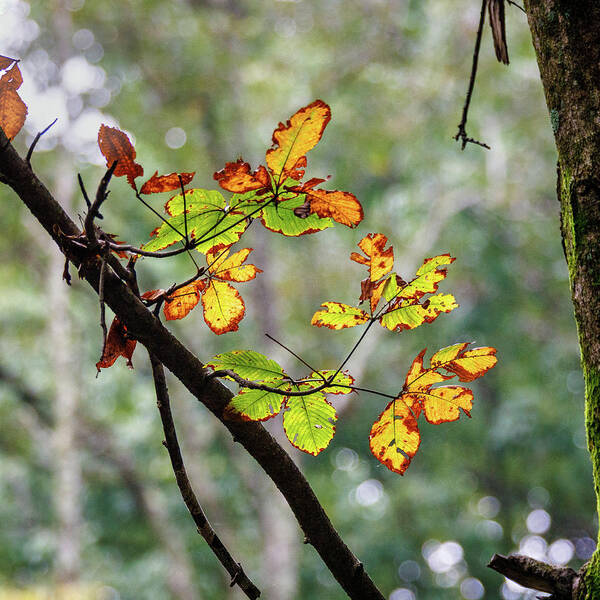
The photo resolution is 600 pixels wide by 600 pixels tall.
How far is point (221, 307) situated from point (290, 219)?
0.37 feet

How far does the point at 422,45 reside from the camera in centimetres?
460

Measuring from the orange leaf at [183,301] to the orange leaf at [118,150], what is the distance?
12 cm

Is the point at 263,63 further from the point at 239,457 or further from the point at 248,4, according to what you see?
the point at 239,457

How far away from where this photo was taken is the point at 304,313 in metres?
5.53

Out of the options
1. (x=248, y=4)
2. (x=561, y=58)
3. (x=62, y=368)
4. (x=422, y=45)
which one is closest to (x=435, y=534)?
(x=62, y=368)

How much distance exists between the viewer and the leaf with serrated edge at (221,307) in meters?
0.52

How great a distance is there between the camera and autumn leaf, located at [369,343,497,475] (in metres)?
0.50

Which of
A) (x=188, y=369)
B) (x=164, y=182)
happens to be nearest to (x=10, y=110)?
(x=164, y=182)

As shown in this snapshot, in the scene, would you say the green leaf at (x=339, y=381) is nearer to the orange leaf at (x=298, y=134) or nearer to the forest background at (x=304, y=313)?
the orange leaf at (x=298, y=134)

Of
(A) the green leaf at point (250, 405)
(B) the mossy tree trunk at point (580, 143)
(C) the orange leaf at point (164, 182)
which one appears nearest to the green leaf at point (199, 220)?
(C) the orange leaf at point (164, 182)

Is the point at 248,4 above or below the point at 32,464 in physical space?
above

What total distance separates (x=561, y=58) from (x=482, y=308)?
17.7ft

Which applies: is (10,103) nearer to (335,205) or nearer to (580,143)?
(335,205)

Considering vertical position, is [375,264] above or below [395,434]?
above
